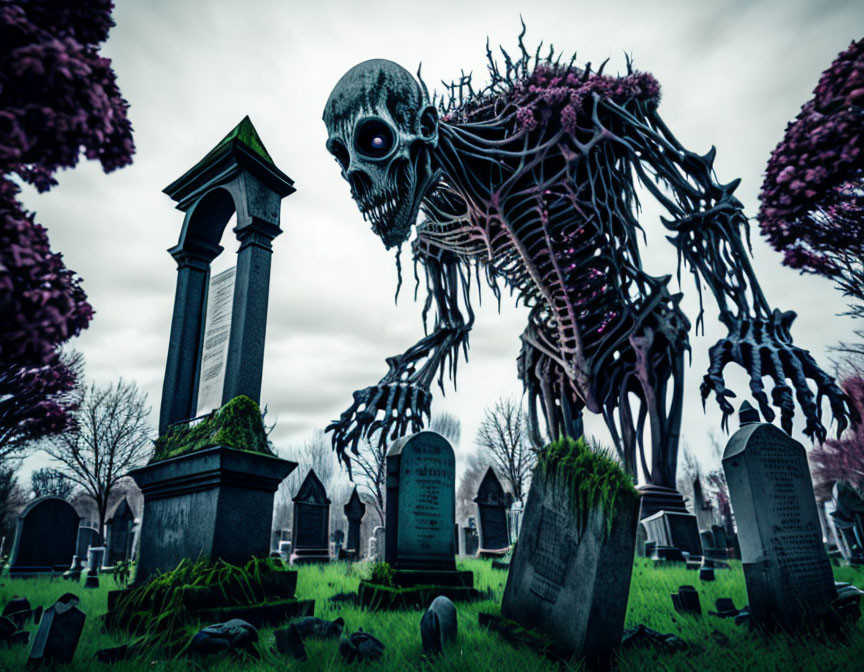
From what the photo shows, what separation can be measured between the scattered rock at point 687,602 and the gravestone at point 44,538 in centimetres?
1025

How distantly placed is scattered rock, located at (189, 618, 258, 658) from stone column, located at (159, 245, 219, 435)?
278 centimetres

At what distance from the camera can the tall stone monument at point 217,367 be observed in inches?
168

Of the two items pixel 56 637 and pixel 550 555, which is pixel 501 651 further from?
pixel 56 637

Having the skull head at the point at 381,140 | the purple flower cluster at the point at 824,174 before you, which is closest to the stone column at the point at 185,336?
the skull head at the point at 381,140

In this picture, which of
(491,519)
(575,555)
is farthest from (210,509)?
(491,519)

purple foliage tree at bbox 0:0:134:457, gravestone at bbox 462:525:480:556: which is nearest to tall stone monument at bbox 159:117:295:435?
purple foliage tree at bbox 0:0:134:457

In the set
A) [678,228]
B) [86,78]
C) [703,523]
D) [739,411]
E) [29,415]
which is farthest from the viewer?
[703,523]

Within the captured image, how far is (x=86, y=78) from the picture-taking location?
1.61 m

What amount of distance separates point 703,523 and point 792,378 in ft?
52.0

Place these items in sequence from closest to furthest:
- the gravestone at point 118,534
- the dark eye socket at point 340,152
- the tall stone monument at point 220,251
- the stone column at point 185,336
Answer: the tall stone monument at point 220,251
the stone column at point 185,336
the dark eye socket at point 340,152
the gravestone at point 118,534

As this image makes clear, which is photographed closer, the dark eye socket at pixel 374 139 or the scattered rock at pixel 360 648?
the scattered rock at pixel 360 648

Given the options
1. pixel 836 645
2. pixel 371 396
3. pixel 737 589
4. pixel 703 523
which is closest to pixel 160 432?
pixel 371 396

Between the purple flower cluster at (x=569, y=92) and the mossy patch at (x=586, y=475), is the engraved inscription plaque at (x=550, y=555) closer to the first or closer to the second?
the mossy patch at (x=586, y=475)

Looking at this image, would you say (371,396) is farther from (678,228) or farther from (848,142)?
(848,142)
